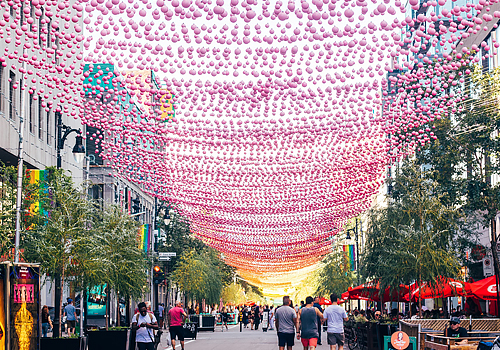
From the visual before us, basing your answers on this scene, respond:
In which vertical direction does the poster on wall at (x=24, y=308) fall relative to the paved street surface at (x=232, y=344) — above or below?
above

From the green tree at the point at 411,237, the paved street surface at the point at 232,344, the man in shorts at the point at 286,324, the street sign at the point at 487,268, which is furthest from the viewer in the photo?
the street sign at the point at 487,268

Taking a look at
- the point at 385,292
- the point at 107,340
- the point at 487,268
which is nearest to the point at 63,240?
the point at 107,340

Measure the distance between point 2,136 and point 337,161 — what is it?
14.9 metres

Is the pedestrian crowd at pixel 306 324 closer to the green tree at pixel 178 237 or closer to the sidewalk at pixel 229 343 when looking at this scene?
the sidewalk at pixel 229 343

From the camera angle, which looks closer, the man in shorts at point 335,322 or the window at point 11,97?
the man in shorts at point 335,322

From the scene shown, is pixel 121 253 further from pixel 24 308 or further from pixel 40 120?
pixel 24 308

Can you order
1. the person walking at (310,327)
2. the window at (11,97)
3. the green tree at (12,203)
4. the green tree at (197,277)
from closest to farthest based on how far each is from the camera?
the person walking at (310,327) < the green tree at (12,203) < the window at (11,97) < the green tree at (197,277)

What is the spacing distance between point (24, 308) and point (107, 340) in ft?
28.3

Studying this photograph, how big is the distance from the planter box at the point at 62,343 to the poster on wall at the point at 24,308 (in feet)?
18.4

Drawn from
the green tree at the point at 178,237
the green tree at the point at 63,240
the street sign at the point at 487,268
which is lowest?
the street sign at the point at 487,268

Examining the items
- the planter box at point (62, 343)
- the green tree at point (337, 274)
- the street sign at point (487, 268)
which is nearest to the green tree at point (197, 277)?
the green tree at point (337, 274)

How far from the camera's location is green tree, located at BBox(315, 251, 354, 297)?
65.9 metres

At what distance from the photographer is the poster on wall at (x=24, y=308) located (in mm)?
14297

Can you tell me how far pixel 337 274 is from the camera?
2630 inches
